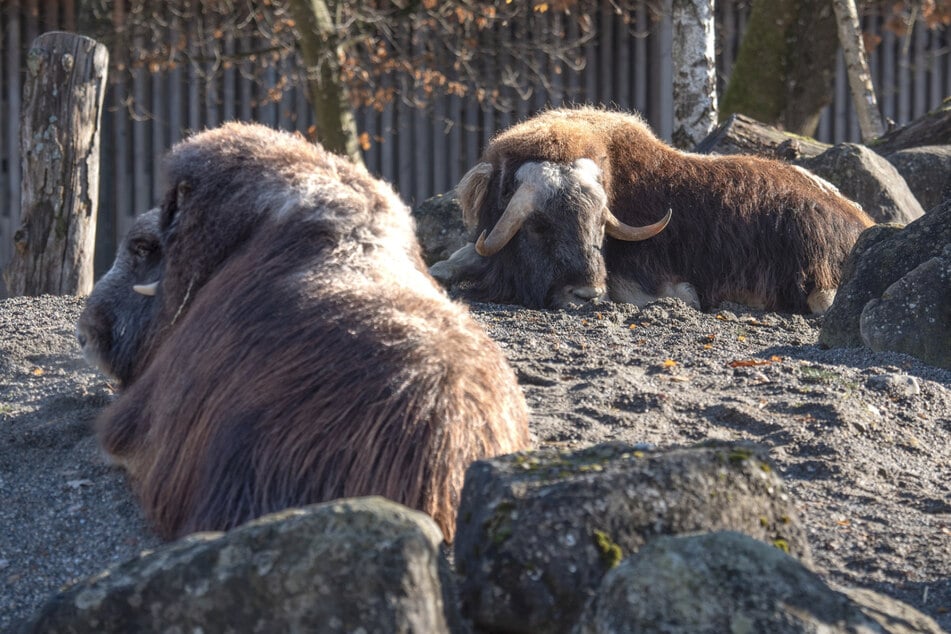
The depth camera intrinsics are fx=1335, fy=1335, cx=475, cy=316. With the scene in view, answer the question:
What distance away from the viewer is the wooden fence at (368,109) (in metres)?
11.7

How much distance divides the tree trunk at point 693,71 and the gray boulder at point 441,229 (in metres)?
1.94

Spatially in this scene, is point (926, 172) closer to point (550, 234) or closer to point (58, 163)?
point (550, 234)

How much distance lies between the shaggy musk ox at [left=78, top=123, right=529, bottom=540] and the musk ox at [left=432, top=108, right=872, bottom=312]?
8.96 ft

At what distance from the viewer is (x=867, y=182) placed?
7586 mm

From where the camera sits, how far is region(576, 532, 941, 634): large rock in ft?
6.29

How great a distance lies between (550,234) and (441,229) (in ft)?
5.01

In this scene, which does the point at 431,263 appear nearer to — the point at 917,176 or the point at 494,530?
the point at 917,176

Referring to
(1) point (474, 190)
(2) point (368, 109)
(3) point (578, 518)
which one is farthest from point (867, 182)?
(3) point (578, 518)

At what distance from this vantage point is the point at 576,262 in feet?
20.5

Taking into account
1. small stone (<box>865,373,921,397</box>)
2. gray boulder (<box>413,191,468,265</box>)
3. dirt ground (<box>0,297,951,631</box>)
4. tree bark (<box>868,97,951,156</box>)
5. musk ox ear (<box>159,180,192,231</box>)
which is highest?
tree bark (<box>868,97,951,156</box>)

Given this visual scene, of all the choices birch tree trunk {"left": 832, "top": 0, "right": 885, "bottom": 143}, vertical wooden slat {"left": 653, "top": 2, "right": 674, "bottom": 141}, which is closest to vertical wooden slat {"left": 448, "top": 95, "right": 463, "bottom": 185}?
vertical wooden slat {"left": 653, "top": 2, "right": 674, "bottom": 141}

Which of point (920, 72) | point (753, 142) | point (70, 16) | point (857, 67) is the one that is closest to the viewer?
point (753, 142)

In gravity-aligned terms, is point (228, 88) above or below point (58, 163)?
above

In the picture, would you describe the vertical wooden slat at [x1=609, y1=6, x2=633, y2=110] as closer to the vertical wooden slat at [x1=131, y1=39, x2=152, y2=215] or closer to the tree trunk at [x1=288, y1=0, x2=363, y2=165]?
the tree trunk at [x1=288, y1=0, x2=363, y2=165]
